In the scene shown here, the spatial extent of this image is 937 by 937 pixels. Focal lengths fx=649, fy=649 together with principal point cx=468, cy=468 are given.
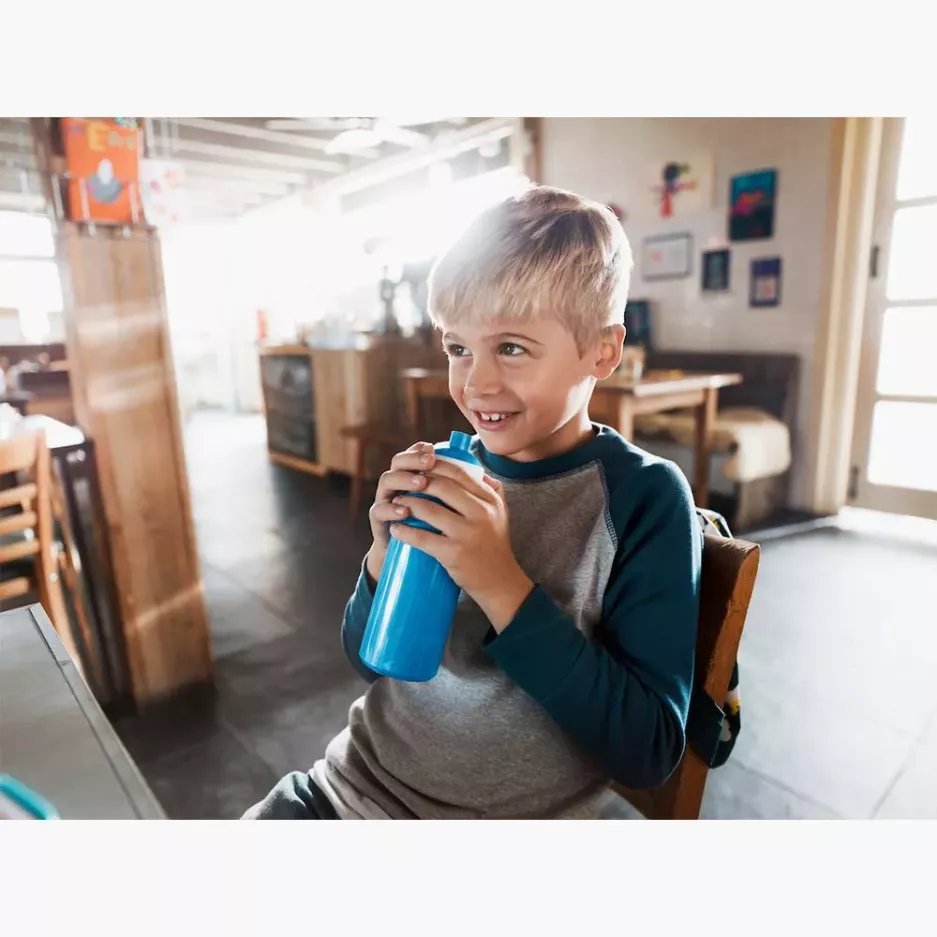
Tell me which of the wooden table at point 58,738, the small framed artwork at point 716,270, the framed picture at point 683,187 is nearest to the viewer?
the wooden table at point 58,738

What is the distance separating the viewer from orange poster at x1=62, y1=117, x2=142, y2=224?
1.03m

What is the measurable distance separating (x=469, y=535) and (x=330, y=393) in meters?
2.89

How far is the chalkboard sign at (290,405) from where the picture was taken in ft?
10.9

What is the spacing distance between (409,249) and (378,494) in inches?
35.6

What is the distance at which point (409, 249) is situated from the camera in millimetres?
1251

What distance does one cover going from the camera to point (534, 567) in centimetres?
53

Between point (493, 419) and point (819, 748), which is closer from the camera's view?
point (493, 419)

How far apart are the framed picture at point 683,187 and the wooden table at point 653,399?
43 cm

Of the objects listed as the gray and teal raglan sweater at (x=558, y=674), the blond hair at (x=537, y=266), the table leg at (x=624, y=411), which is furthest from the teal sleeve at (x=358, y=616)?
the table leg at (x=624, y=411)

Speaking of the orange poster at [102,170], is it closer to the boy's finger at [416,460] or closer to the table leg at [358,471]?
the table leg at [358,471]

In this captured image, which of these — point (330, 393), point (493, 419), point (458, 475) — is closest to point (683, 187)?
point (493, 419)

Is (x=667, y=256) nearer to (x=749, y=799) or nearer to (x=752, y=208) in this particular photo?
(x=752, y=208)

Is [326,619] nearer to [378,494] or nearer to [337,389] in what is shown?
[378,494]

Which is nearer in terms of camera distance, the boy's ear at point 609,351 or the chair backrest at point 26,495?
the boy's ear at point 609,351
